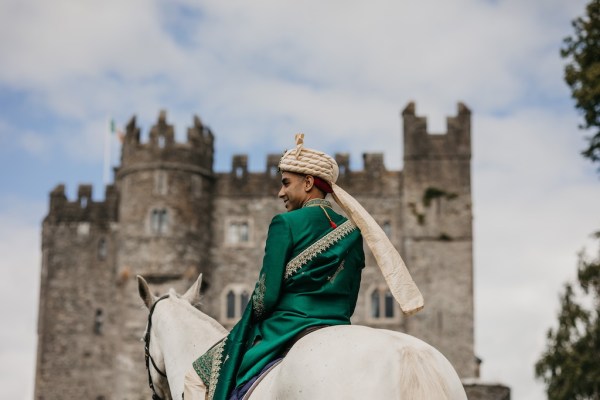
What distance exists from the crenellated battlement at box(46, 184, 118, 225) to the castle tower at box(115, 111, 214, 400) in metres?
1.08

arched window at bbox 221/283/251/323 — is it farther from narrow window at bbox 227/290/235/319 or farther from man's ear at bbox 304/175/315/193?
man's ear at bbox 304/175/315/193

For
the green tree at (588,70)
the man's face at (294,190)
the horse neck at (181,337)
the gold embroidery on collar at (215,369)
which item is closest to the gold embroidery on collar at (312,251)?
the man's face at (294,190)

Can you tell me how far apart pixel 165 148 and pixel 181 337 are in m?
45.2

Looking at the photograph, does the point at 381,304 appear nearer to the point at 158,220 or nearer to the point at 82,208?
the point at 158,220

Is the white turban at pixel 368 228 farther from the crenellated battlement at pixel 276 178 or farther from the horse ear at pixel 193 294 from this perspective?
the crenellated battlement at pixel 276 178

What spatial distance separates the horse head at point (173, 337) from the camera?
7.85 m

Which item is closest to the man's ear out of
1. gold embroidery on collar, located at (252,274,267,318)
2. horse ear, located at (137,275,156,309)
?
gold embroidery on collar, located at (252,274,267,318)

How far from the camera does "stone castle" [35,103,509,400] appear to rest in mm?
49750

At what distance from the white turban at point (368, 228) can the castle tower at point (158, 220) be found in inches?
1693

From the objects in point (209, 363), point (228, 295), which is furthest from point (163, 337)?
point (228, 295)

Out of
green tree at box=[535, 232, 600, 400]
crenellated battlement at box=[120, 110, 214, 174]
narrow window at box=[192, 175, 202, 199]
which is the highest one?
crenellated battlement at box=[120, 110, 214, 174]

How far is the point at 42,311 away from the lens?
2079 inches

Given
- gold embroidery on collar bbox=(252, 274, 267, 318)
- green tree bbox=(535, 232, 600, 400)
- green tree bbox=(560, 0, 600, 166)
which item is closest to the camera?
gold embroidery on collar bbox=(252, 274, 267, 318)

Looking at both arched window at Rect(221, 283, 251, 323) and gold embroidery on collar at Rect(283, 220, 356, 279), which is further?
arched window at Rect(221, 283, 251, 323)
